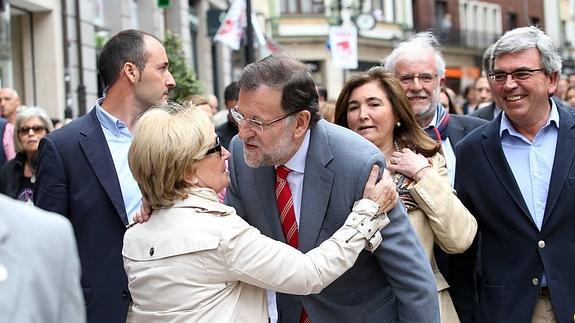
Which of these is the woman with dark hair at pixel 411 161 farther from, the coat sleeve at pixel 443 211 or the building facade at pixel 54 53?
the building facade at pixel 54 53

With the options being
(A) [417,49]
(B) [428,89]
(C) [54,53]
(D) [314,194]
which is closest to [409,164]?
(D) [314,194]

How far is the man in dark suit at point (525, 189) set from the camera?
16.1 feet

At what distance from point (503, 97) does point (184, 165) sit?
195 cm

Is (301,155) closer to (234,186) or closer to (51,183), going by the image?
(234,186)

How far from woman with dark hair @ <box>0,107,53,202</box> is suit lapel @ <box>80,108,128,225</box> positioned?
3110 millimetres

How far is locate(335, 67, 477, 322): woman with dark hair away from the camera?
481 cm

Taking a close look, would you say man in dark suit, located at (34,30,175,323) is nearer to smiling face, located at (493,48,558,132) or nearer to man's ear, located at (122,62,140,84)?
man's ear, located at (122,62,140,84)

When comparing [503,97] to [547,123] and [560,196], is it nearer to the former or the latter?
[547,123]

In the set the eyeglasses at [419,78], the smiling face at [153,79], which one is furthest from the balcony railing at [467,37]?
the smiling face at [153,79]

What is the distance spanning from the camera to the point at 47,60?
1925 centimetres

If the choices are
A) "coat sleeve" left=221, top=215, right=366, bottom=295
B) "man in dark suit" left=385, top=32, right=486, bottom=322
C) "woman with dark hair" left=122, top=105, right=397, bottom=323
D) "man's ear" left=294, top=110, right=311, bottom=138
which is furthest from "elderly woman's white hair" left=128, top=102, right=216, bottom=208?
"man in dark suit" left=385, top=32, right=486, bottom=322

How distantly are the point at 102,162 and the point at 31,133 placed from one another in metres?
4.42

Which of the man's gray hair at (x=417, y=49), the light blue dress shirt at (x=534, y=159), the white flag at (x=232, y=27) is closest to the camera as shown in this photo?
the light blue dress shirt at (x=534, y=159)

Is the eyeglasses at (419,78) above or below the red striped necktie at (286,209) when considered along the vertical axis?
above
